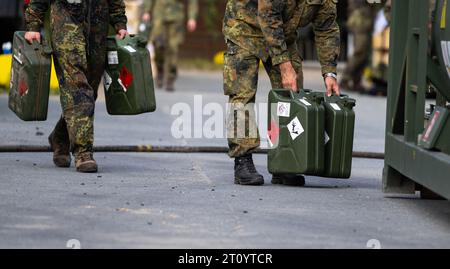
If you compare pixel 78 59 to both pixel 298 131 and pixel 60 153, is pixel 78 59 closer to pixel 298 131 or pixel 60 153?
pixel 60 153

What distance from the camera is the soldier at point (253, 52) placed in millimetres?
9078

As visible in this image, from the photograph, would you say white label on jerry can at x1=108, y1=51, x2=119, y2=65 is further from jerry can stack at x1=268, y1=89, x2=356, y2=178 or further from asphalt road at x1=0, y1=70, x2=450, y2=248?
jerry can stack at x1=268, y1=89, x2=356, y2=178

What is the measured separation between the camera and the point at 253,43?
913cm

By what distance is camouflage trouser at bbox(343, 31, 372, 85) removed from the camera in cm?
2147

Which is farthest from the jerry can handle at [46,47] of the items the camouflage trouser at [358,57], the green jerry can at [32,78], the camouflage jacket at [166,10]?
the camouflage trouser at [358,57]

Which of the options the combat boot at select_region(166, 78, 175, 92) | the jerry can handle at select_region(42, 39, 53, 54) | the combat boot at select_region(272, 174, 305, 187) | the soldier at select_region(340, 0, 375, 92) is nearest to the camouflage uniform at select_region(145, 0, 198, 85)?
the combat boot at select_region(166, 78, 175, 92)

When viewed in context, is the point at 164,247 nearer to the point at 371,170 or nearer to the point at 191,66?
the point at 371,170

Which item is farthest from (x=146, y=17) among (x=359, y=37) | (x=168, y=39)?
(x=359, y=37)

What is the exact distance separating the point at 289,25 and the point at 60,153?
215 centimetres

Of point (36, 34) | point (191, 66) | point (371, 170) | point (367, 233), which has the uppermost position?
point (36, 34)

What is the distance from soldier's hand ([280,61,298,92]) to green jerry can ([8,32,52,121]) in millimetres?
1791

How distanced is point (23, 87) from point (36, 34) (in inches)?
15.7
